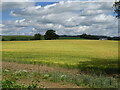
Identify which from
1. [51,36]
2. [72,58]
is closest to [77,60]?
[72,58]

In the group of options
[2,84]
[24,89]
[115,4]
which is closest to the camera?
[24,89]

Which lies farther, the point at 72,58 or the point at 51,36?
the point at 51,36

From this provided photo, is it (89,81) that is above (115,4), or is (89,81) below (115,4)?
below

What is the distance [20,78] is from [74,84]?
2.92 meters

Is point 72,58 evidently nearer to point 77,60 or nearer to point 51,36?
point 77,60

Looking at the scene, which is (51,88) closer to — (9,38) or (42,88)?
(42,88)


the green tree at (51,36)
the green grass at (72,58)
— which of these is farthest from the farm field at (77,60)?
the green tree at (51,36)

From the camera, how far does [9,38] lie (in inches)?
3211

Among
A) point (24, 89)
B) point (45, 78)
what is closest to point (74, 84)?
point (45, 78)

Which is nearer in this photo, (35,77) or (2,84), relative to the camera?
(2,84)

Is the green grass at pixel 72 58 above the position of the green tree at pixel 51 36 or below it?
below

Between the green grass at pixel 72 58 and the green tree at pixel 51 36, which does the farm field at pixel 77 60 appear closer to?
the green grass at pixel 72 58

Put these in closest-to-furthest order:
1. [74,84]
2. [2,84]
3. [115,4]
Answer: [2,84] → [74,84] → [115,4]

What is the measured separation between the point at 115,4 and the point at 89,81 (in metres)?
11.9
